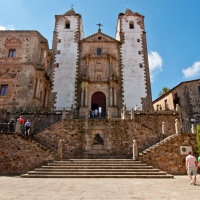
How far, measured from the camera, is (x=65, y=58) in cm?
2602

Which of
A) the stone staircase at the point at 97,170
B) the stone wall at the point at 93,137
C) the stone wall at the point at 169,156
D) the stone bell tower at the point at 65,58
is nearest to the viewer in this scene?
the stone staircase at the point at 97,170

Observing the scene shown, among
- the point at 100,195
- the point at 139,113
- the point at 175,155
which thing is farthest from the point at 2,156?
the point at 139,113

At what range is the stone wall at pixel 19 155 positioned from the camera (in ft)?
39.5

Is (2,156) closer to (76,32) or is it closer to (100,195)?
(100,195)

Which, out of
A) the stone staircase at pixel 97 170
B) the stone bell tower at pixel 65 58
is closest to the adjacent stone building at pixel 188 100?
the stone bell tower at pixel 65 58

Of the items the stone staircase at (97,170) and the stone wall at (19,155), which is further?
the stone wall at (19,155)

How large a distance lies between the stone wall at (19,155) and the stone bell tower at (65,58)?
1050 centimetres

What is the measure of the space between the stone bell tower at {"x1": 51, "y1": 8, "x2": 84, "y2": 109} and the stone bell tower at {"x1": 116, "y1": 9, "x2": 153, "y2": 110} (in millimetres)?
7025

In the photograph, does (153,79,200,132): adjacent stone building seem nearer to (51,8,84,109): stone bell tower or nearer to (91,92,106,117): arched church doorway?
(91,92,106,117): arched church doorway

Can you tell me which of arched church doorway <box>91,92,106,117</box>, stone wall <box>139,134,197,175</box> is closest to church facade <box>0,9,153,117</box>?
arched church doorway <box>91,92,106,117</box>

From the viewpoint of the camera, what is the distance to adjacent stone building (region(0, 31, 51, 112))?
66.3 ft

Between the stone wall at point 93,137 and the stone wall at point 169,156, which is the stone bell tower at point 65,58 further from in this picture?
the stone wall at point 169,156

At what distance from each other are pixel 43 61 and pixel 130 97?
507 inches

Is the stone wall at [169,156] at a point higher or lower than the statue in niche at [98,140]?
lower
